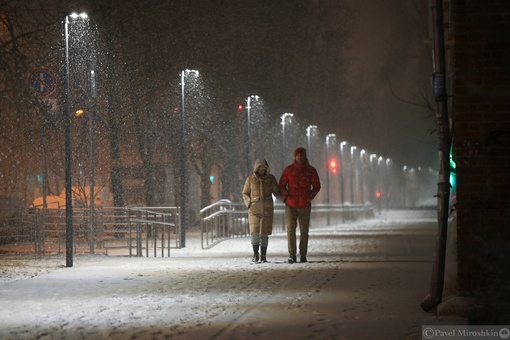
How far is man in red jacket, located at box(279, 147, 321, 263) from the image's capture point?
20953mm

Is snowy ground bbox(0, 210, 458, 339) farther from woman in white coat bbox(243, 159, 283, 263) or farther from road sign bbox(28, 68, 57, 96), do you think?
road sign bbox(28, 68, 57, 96)

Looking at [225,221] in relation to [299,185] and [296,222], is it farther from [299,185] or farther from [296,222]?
[296,222]

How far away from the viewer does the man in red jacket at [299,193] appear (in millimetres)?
20953

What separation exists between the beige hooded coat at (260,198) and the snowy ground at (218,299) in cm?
90

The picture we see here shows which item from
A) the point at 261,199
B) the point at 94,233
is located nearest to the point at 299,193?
the point at 261,199

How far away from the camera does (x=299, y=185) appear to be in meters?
21.0

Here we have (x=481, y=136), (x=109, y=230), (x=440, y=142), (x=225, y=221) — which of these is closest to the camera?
(x=481, y=136)

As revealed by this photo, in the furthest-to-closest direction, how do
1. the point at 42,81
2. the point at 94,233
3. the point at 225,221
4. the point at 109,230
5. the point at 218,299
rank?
the point at 225,221, the point at 94,233, the point at 109,230, the point at 42,81, the point at 218,299

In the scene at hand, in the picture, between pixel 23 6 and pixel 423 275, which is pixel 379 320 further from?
pixel 23 6

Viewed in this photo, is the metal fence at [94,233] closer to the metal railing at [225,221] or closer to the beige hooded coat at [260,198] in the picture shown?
the metal railing at [225,221]

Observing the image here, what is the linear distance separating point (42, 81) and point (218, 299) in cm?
1230

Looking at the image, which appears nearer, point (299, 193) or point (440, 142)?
point (440, 142)

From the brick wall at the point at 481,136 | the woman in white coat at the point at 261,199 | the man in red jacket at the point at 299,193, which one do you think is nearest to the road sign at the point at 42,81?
the woman in white coat at the point at 261,199

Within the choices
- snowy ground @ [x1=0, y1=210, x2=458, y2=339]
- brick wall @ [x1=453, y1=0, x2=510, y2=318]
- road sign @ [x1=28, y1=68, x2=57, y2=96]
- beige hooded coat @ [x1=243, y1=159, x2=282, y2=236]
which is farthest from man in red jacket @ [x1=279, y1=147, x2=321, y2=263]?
brick wall @ [x1=453, y1=0, x2=510, y2=318]
